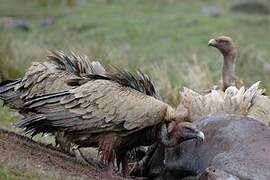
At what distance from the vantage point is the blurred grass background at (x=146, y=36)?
1680cm

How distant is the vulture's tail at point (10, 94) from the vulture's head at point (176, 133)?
147 cm

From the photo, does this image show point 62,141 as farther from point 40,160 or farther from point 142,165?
point 142,165

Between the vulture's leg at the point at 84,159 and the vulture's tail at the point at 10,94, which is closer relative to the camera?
the vulture's leg at the point at 84,159

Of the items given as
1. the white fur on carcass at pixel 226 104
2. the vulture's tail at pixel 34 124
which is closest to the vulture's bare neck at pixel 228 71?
the white fur on carcass at pixel 226 104

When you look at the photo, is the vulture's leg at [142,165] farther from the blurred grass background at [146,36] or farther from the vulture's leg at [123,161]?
the blurred grass background at [146,36]

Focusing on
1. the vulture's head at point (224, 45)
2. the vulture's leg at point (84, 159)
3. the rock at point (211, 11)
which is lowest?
the rock at point (211, 11)

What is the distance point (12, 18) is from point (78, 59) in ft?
73.6

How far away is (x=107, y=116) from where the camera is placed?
8.88 m

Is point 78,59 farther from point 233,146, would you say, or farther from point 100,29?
point 100,29

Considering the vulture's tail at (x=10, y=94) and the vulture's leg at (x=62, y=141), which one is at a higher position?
the vulture's tail at (x=10, y=94)

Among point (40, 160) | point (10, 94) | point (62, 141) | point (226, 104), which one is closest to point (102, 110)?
point (62, 141)

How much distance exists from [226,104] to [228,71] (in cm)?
451

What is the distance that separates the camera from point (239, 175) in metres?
8.28

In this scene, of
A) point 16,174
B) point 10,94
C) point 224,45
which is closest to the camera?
point 16,174
